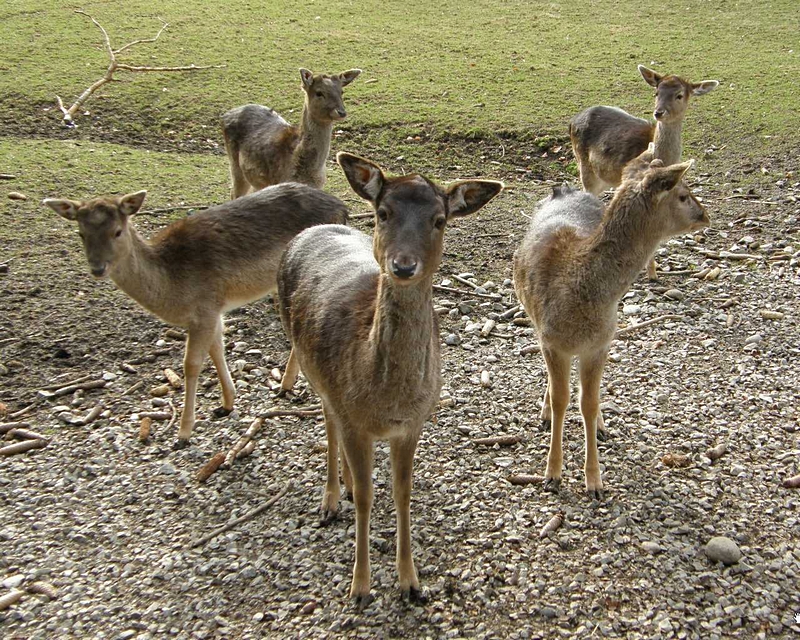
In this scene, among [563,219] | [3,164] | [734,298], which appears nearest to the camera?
[563,219]

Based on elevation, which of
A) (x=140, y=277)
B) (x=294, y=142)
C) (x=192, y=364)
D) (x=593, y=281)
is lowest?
(x=192, y=364)

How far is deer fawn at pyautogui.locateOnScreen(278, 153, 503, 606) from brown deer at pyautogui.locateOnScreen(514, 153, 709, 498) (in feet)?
3.36

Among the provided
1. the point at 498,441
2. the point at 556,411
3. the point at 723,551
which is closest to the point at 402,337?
the point at 556,411

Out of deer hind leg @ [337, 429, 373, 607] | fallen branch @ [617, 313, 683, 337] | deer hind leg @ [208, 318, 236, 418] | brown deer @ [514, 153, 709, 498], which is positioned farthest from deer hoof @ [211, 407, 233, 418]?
fallen branch @ [617, 313, 683, 337]

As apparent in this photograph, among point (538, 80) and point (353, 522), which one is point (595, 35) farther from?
point (353, 522)

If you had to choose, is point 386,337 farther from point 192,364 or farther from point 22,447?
point 22,447

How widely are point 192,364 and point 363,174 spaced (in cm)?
235

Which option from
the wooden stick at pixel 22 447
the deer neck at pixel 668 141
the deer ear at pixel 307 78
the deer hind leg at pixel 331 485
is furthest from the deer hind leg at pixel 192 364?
the deer neck at pixel 668 141

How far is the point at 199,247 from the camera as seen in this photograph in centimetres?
576

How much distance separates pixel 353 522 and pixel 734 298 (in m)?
4.19

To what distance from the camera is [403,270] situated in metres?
3.34

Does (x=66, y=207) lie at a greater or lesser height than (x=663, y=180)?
lesser

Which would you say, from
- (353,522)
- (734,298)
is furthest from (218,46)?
(353,522)

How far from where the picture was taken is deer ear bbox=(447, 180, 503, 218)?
12.1 ft
